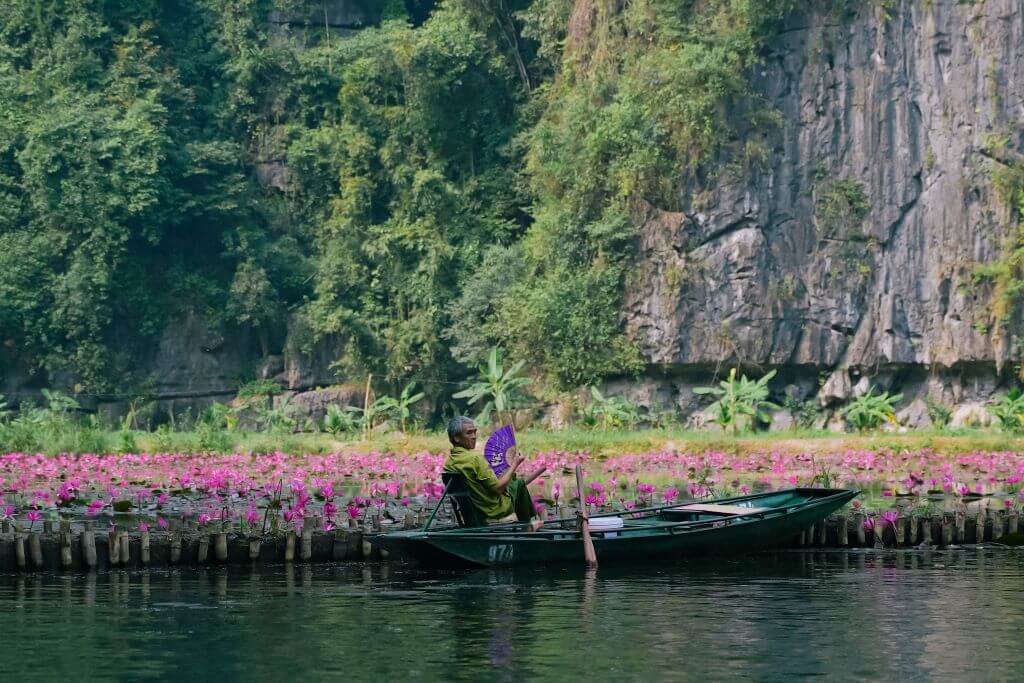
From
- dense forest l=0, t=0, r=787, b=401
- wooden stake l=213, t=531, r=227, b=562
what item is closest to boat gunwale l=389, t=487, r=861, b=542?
wooden stake l=213, t=531, r=227, b=562

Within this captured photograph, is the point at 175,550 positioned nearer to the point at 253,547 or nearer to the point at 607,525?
the point at 253,547

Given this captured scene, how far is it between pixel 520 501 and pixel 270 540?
1987 mm

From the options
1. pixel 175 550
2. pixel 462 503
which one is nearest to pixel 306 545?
pixel 175 550

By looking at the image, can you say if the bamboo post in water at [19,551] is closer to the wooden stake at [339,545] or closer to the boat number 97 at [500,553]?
the wooden stake at [339,545]

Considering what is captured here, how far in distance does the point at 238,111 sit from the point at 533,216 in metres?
8.28

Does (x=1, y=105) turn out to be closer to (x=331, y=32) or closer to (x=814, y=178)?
(x=331, y=32)

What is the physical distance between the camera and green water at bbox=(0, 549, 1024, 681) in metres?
8.60

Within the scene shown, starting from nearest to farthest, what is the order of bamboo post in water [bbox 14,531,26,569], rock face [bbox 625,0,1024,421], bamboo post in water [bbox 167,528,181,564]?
bamboo post in water [bbox 14,531,26,569]
bamboo post in water [bbox 167,528,181,564]
rock face [bbox 625,0,1024,421]

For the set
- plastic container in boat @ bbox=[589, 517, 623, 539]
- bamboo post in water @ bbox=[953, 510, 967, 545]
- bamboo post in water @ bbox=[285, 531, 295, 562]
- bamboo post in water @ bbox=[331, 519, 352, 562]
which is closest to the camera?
plastic container in boat @ bbox=[589, 517, 623, 539]

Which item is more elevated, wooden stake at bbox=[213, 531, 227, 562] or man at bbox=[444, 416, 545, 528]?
man at bbox=[444, 416, 545, 528]

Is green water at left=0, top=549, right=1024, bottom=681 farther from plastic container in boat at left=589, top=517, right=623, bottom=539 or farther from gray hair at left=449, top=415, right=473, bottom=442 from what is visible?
gray hair at left=449, top=415, right=473, bottom=442

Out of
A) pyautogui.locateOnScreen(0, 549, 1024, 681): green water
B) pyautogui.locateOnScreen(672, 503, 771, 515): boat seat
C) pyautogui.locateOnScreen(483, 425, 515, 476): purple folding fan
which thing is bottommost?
pyautogui.locateOnScreen(0, 549, 1024, 681): green water

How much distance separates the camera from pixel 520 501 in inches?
500

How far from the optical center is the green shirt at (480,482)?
1223 centimetres
